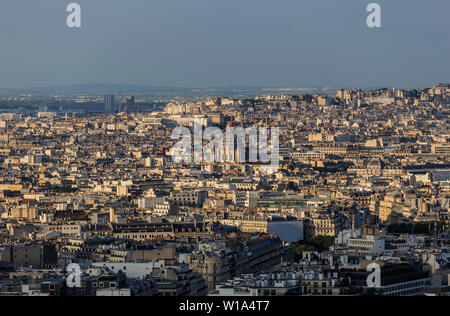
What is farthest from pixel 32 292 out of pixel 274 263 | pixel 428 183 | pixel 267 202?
pixel 428 183

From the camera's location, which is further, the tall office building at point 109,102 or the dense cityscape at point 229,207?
the tall office building at point 109,102

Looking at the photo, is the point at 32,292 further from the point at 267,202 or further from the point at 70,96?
the point at 70,96

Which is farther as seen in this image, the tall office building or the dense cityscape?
the tall office building

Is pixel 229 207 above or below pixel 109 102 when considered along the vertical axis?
above

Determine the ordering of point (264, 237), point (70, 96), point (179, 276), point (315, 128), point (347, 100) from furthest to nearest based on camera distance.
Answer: point (70, 96)
point (347, 100)
point (315, 128)
point (264, 237)
point (179, 276)

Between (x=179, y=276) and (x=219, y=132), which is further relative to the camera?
(x=219, y=132)

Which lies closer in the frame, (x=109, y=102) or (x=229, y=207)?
(x=229, y=207)
